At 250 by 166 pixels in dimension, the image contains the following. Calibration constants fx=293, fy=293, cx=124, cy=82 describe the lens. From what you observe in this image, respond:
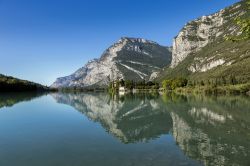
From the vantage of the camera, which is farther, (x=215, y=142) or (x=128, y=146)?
(x=215, y=142)

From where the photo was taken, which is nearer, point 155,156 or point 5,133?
point 155,156

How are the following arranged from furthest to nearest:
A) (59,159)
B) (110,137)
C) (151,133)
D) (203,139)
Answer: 1. (151,133)
2. (110,137)
3. (203,139)
4. (59,159)

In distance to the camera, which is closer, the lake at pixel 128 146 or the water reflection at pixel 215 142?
the lake at pixel 128 146

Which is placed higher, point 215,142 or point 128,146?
point 215,142

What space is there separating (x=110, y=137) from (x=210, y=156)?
16.5 m

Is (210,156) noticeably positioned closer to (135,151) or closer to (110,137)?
(135,151)

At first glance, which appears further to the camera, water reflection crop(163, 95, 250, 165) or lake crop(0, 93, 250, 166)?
water reflection crop(163, 95, 250, 165)

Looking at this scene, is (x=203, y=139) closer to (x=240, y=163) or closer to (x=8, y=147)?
(x=240, y=163)

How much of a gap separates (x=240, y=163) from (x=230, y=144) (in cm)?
896

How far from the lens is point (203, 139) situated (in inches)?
1556

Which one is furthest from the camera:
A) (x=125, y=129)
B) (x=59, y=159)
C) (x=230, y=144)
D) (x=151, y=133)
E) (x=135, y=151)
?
(x=125, y=129)

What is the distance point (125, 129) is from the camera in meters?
51.4

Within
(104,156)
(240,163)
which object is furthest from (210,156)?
(104,156)

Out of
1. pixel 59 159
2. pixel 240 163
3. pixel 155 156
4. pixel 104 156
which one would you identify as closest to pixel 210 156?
pixel 240 163
